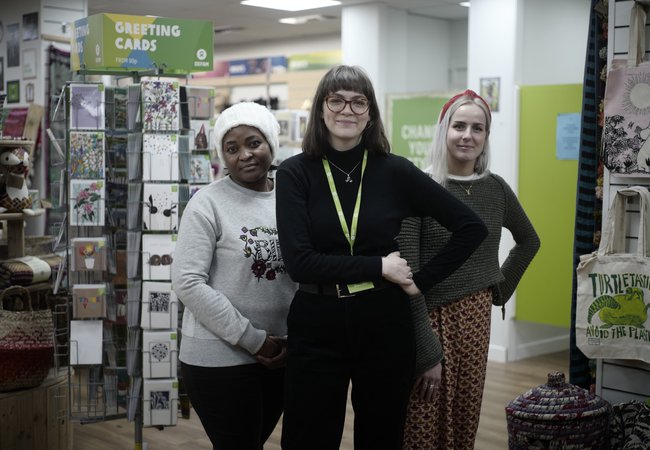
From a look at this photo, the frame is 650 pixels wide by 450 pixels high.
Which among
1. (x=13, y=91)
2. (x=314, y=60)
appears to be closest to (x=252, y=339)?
(x=13, y=91)

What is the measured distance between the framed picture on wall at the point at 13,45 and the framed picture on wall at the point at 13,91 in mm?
153

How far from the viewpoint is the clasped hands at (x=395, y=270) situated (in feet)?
7.01

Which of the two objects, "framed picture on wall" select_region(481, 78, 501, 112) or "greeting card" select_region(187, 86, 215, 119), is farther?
"framed picture on wall" select_region(481, 78, 501, 112)

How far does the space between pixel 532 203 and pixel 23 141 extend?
357 cm

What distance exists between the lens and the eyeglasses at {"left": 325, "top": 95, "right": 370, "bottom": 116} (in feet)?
7.22

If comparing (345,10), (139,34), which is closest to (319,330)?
(139,34)

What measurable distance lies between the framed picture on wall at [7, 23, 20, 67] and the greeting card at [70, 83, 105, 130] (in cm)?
396

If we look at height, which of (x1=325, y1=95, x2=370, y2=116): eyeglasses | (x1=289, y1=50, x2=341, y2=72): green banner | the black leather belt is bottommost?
the black leather belt

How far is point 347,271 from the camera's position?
82.7 inches

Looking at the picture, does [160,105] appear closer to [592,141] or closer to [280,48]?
[592,141]

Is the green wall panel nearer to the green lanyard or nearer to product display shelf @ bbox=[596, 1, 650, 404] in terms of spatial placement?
product display shelf @ bbox=[596, 1, 650, 404]

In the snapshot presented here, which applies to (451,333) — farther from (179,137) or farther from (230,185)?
(179,137)

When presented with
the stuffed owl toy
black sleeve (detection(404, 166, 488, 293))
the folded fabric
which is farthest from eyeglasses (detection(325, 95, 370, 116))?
the folded fabric

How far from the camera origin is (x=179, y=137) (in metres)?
3.71
